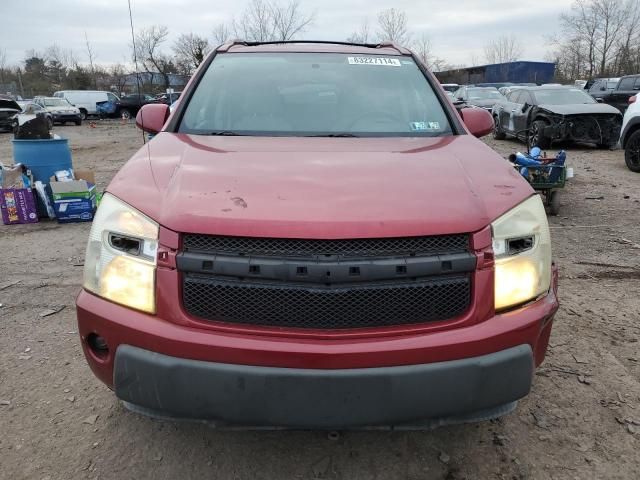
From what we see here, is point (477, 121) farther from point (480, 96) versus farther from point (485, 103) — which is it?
point (480, 96)

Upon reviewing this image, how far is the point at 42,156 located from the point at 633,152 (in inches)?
382

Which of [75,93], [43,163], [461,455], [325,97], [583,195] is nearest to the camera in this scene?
[461,455]

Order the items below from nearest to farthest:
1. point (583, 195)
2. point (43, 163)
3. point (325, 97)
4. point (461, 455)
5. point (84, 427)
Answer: point (461, 455), point (84, 427), point (325, 97), point (43, 163), point (583, 195)

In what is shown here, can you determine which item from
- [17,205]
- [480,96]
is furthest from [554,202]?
[480,96]

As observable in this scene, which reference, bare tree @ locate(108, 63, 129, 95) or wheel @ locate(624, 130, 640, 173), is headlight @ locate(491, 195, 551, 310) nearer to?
wheel @ locate(624, 130, 640, 173)

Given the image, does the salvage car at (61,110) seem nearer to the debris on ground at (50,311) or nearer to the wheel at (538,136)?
the wheel at (538,136)

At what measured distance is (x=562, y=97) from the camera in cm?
1263

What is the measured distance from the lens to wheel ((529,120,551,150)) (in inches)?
464

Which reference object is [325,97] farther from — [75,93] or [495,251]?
[75,93]

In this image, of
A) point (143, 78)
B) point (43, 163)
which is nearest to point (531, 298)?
point (43, 163)

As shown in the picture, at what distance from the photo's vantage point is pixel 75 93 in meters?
33.8

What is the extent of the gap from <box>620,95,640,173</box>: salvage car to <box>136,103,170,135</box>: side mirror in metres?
8.65

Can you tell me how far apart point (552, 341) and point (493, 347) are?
1686mm

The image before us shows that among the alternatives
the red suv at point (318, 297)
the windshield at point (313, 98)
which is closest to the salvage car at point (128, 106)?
the windshield at point (313, 98)
